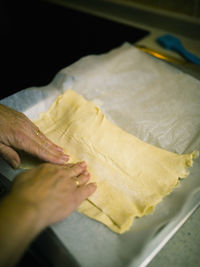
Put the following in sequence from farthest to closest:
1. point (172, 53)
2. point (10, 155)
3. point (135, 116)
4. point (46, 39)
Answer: point (46, 39) → point (172, 53) → point (135, 116) → point (10, 155)

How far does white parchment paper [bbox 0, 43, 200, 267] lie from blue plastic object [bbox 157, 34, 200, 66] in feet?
0.54

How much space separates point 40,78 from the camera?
1.39 meters

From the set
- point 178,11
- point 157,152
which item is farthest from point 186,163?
point 178,11

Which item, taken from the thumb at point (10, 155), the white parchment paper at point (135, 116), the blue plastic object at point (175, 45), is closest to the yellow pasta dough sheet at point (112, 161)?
the white parchment paper at point (135, 116)

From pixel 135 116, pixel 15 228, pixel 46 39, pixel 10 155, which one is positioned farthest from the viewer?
pixel 46 39

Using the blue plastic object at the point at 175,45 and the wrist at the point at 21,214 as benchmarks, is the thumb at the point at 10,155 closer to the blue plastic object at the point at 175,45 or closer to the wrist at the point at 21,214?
the wrist at the point at 21,214

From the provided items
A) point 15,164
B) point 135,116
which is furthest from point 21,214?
point 135,116

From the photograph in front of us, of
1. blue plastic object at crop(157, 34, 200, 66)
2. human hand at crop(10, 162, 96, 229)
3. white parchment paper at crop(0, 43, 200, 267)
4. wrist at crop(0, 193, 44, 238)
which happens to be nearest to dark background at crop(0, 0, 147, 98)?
blue plastic object at crop(157, 34, 200, 66)

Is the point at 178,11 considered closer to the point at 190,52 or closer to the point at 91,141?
the point at 190,52

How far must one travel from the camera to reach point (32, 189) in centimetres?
53

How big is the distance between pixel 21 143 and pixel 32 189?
212mm

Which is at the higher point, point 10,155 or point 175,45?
point 175,45

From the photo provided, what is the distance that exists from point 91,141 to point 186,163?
293mm

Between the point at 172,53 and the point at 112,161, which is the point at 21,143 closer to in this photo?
the point at 112,161
